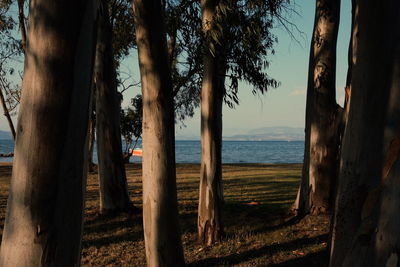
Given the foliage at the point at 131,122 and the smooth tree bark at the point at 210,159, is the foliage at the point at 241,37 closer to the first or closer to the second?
the smooth tree bark at the point at 210,159

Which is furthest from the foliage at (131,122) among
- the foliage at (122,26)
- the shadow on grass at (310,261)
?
the shadow on grass at (310,261)

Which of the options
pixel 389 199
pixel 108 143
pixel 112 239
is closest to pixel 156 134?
pixel 389 199

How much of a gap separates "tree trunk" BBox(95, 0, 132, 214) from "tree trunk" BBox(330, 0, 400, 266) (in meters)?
6.62

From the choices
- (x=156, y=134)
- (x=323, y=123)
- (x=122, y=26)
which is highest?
(x=122, y=26)

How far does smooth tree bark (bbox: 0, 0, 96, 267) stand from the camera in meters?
2.81

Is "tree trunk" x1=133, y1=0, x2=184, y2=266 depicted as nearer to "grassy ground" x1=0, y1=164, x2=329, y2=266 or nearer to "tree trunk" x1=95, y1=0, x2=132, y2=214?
"grassy ground" x1=0, y1=164, x2=329, y2=266

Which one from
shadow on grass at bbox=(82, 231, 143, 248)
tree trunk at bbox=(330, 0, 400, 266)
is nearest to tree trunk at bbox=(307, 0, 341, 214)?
shadow on grass at bbox=(82, 231, 143, 248)

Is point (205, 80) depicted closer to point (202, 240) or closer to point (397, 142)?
point (202, 240)

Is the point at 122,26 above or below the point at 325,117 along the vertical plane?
above

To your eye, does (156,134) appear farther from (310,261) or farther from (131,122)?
(131,122)

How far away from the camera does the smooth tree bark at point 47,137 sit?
9.21ft

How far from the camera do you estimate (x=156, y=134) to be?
203 inches

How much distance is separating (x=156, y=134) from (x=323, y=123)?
434 cm

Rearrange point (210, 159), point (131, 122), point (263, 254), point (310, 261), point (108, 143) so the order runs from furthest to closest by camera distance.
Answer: point (131, 122), point (108, 143), point (210, 159), point (263, 254), point (310, 261)
